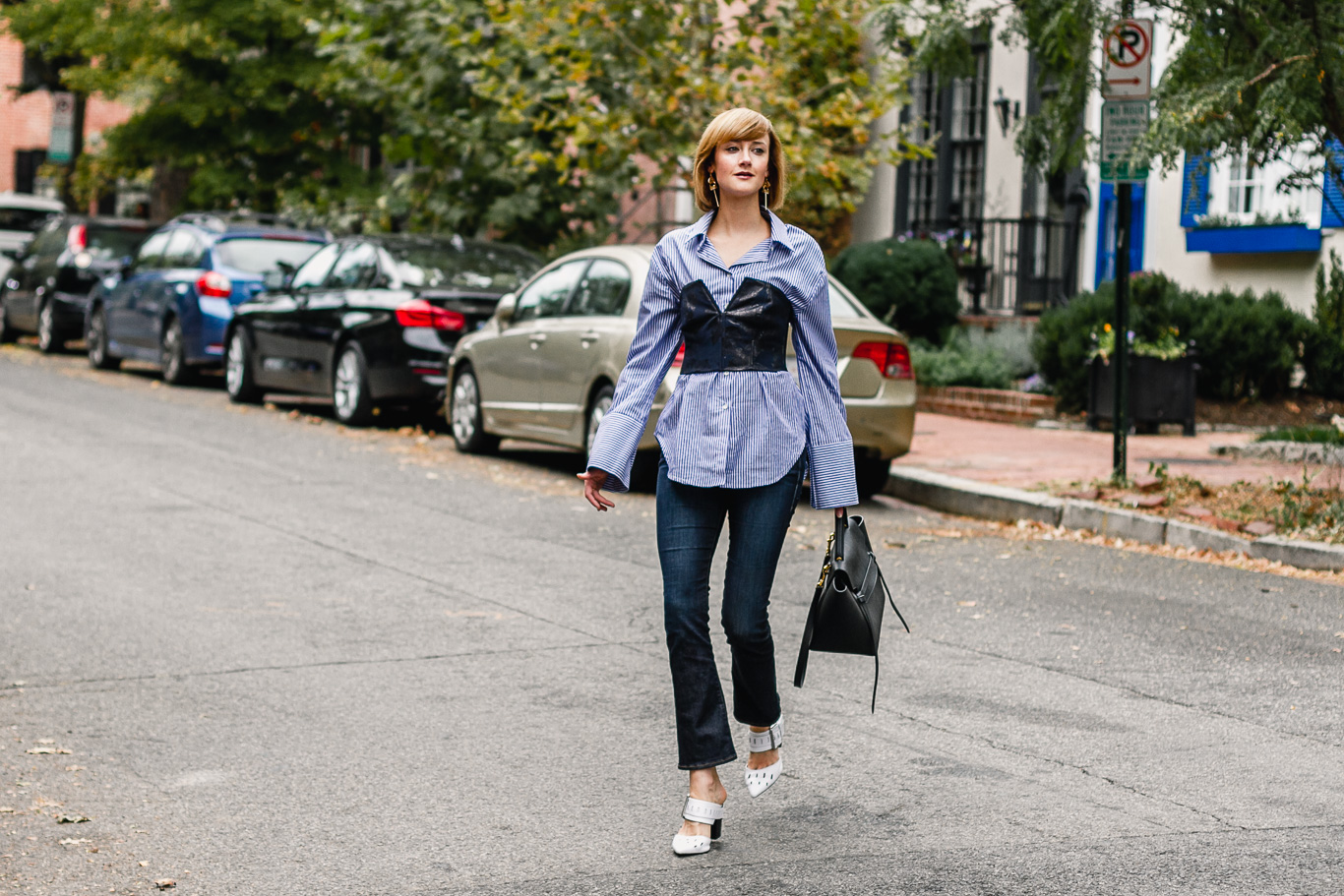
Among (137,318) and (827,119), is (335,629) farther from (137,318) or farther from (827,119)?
(137,318)

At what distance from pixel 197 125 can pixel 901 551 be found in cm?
1682

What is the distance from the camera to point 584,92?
16297 millimetres

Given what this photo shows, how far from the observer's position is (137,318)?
773 inches

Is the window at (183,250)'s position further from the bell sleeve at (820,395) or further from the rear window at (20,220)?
the bell sleeve at (820,395)

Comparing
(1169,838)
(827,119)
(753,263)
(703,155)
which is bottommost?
(1169,838)

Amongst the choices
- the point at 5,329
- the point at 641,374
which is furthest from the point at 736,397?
the point at 5,329

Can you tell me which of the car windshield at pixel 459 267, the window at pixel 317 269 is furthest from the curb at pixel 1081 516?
the window at pixel 317 269

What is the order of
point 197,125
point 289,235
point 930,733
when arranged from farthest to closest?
point 197,125 < point 289,235 < point 930,733

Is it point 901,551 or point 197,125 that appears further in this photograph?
point 197,125

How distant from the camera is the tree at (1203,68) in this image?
9.31 m

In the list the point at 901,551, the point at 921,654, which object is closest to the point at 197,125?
the point at 901,551

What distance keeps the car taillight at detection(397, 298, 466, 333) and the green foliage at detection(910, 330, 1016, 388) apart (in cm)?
512

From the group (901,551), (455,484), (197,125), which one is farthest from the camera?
(197,125)

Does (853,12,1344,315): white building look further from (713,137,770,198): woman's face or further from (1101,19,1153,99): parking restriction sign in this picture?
(713,137,770,198): woman's face
